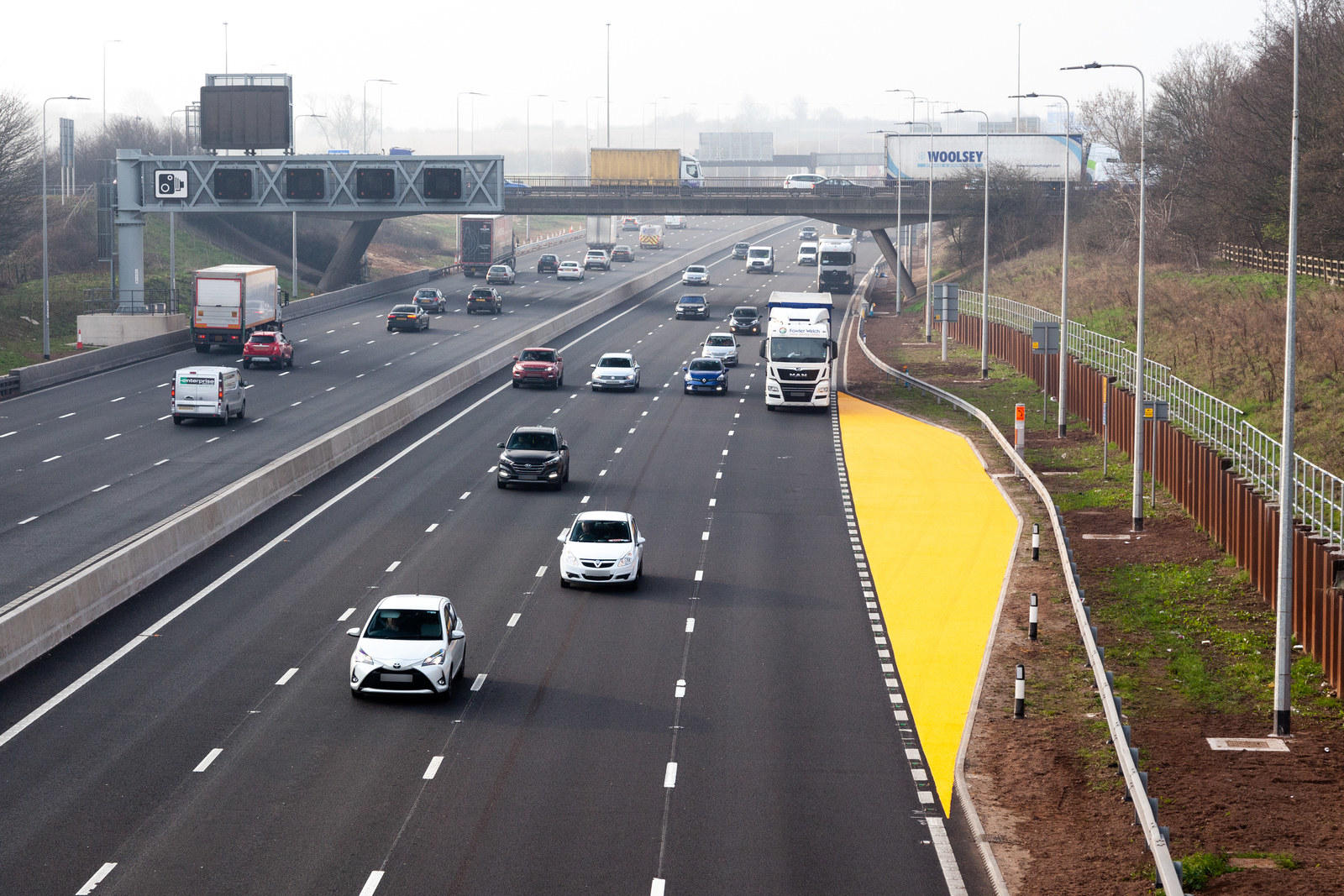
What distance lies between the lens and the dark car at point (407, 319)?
259 ft

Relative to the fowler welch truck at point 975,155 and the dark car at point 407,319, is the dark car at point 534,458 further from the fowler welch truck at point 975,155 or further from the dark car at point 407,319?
the fowler welch truck at point 975,155

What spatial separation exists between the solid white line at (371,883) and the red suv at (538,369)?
4446 cm

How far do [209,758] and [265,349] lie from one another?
4595 cm

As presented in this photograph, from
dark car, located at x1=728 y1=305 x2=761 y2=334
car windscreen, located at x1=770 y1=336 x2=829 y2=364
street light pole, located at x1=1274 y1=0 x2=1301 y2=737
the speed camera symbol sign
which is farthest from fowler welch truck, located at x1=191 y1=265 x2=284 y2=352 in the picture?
street light pole, located at x1=1274 y1=0 x2=1301 y2=737

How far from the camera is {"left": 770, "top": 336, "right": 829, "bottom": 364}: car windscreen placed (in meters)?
55.1

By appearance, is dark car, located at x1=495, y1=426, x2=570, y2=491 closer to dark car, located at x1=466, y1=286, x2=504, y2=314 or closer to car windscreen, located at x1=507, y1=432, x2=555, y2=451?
car windscreen, located at x1=507, y1=432, x2=555, y2=451

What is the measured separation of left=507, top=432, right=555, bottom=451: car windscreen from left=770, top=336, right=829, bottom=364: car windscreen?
16.7m

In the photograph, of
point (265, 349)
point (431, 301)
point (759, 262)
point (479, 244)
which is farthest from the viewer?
point (759, 262)

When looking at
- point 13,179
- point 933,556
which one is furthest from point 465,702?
point 13,179

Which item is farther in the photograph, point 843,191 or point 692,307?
point 843,191

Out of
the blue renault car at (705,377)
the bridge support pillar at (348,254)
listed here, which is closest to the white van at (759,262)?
the bridge support pillar at (348,254)

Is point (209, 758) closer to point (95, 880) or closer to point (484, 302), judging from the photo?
point (95, 880)

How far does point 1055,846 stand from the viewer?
17.2 metres

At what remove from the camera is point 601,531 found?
30266 mm
